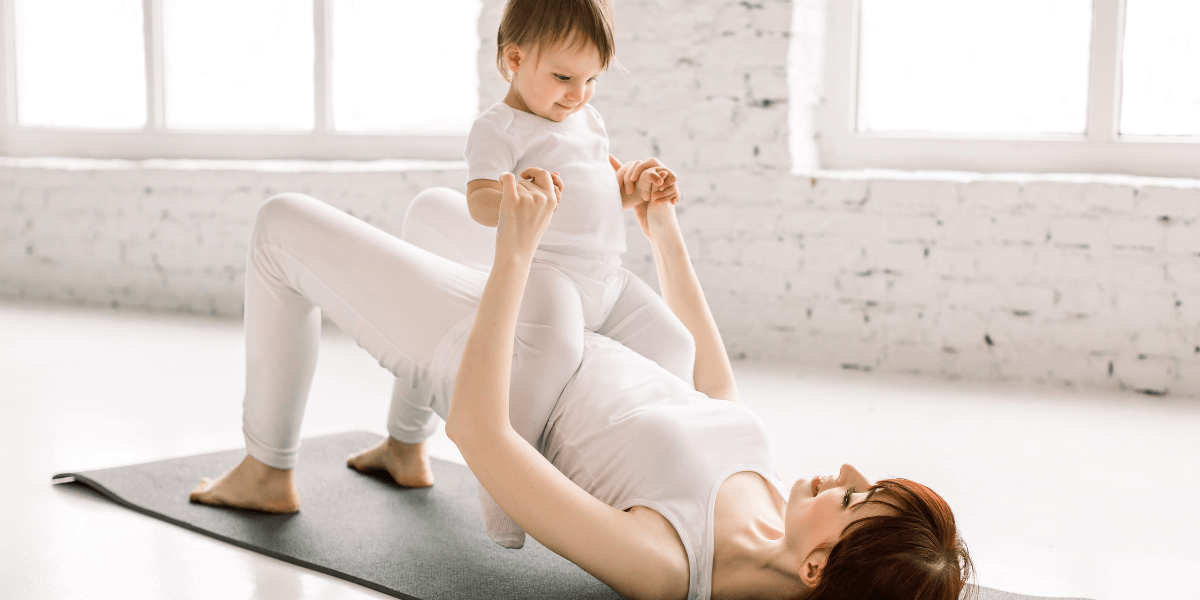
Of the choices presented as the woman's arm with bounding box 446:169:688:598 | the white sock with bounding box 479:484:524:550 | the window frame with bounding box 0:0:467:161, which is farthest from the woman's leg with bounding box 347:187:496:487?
the window frame with bounding box 0:0:467:161

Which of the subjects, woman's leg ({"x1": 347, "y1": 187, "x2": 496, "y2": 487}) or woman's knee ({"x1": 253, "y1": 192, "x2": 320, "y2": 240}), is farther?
woman's leg ({"x1": 347, "y1": 187, "x2": 496, "y2": 487})

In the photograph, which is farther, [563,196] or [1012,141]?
[1012,141]

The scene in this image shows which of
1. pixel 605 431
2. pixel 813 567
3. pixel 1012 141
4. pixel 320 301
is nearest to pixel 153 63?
pixel 320 301

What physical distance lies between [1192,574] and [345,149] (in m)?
3.81

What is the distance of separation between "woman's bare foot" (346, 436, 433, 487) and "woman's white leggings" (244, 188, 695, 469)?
296mm

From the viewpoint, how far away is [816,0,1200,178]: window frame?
3.50 m

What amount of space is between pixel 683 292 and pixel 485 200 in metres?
0.46

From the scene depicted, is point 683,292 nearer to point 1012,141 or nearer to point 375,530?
point 375,530

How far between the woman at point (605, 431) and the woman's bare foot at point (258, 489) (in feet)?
0.41

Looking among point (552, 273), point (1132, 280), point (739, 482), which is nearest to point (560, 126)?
point (552, 273)

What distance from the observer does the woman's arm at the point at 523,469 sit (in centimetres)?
133

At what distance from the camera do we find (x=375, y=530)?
1.96 metres

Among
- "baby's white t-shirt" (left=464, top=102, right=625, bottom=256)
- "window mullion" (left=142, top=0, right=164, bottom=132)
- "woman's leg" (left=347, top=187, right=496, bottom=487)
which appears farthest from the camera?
"window mullion" (left=142, top=0, right=164, bottom=132)

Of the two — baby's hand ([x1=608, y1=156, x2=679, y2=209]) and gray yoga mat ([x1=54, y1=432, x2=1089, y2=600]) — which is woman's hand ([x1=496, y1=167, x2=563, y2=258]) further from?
gray yoga mat ([x1=54, y1=432, x2=1089, y2=600])
